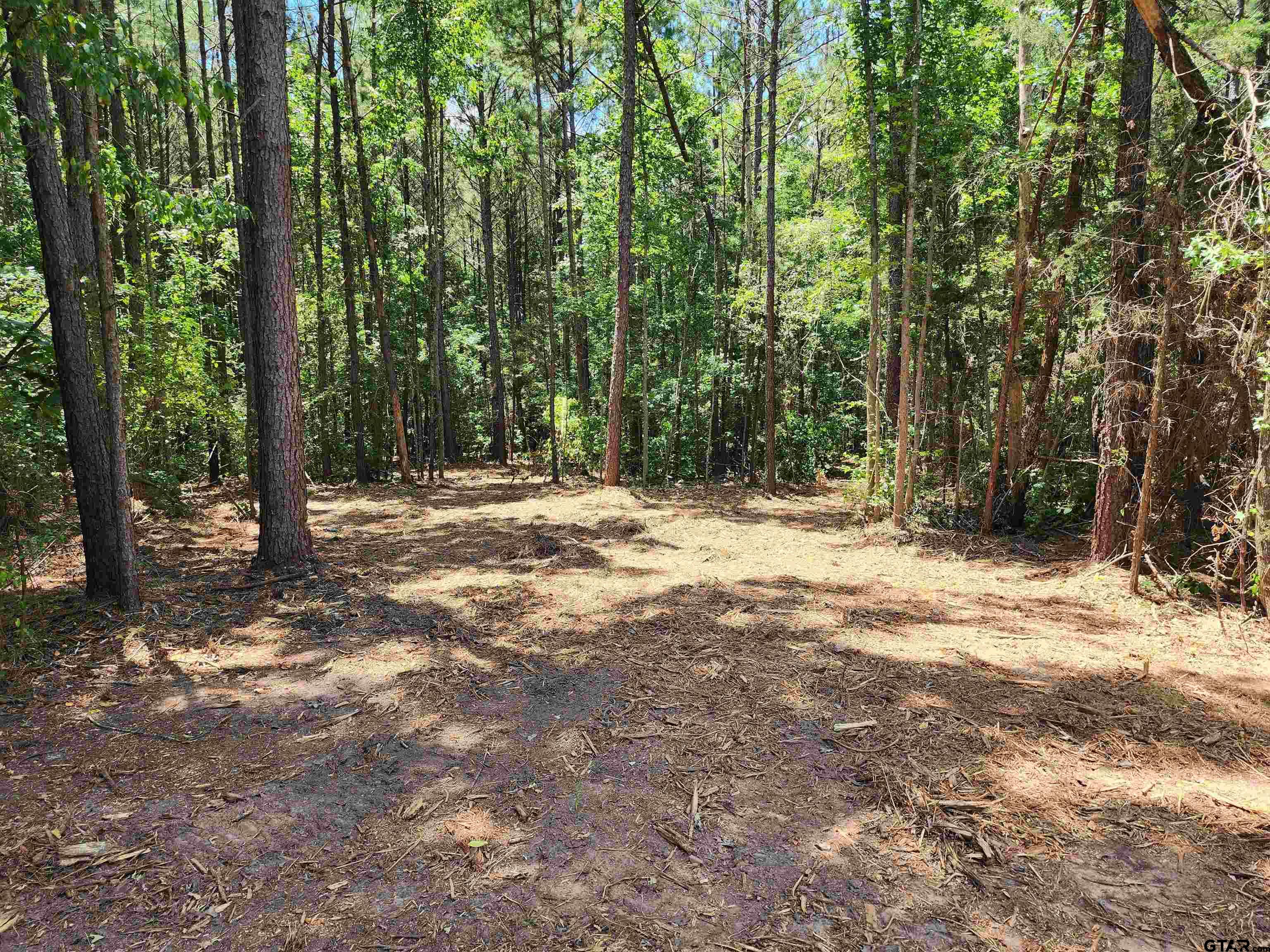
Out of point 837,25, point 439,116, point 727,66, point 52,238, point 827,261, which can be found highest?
point 727,66

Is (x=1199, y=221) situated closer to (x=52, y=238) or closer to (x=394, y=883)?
(x=394, y=883)

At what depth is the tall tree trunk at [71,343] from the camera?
4.91 m

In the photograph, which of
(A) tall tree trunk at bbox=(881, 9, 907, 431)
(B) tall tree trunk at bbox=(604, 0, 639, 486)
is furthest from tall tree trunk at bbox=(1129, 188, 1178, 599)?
(B) tall tree trunk at bbox=(604, 0, 639, 486)

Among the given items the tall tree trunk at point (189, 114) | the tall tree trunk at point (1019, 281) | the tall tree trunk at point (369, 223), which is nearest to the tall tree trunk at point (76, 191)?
the tall tree trunk at point (189, 114)

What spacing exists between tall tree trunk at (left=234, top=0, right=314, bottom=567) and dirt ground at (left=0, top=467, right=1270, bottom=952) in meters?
0.90

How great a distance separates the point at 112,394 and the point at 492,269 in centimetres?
1700

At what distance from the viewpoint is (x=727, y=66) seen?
19.5 metres

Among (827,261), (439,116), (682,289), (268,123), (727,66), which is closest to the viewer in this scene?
(268,123)

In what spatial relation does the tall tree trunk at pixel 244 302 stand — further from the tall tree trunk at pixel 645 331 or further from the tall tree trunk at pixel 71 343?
the tall tree trunk at pixel 645 331

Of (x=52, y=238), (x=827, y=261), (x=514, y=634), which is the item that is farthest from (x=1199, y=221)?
(x=52, y=238)

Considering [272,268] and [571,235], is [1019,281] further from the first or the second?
[571,235]

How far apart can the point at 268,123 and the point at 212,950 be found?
6983 millimetres

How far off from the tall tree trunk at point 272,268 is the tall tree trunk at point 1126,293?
27.1ft

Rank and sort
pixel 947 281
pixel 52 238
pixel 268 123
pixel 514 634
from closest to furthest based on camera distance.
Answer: pixel 52 238 < pixel 514 634 < pixel 268 123 < pixel 947 281
